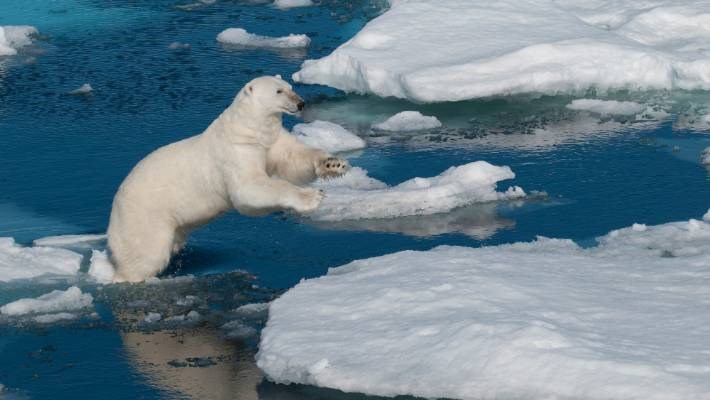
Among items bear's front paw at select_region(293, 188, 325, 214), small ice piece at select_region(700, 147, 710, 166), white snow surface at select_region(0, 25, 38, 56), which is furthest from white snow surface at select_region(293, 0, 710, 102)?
bear's front paw at select_region(293, 188, 325, 214)

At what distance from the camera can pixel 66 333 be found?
5.96 m

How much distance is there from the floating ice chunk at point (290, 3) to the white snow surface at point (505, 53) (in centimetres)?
249

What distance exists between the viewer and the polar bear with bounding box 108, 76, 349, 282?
247 inches

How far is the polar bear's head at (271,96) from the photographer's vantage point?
20.5 ft

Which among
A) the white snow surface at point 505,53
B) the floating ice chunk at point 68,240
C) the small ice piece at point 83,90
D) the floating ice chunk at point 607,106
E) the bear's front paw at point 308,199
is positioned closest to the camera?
the bear's front paw at point 308,199

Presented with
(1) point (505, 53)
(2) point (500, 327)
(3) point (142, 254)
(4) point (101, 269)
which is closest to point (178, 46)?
(1) point (505, 53)

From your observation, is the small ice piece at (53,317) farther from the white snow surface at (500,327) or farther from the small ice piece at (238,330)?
the white snow surface at (500,327)

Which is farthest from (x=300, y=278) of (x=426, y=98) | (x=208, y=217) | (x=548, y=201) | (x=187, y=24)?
(x=187, y=24)

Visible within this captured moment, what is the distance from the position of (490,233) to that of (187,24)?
6.24m

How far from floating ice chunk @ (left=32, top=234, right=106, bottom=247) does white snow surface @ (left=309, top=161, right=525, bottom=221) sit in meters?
1.30

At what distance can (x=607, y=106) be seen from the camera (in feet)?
31.2

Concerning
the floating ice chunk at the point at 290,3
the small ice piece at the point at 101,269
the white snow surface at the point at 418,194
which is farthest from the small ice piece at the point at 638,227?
the floating ice chunk at the point at 290,3

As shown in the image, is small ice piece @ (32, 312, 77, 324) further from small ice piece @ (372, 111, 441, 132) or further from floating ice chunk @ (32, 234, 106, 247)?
small ice piece @ (372, 111, 441, 132)

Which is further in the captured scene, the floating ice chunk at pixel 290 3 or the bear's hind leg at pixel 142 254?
the floating ice chunk at pixel 290 3
